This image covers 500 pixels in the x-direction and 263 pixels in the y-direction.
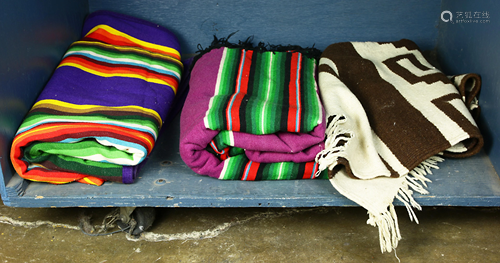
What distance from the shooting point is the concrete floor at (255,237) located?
1.34 metres

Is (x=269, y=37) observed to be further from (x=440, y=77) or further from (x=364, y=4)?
(x=440, y=77)

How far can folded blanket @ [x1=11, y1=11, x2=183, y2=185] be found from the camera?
1.27 m

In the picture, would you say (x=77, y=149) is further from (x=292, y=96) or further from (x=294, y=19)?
(x=294, y=19)

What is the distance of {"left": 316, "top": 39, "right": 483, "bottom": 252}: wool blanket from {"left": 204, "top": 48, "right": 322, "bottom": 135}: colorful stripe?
3.2 inches

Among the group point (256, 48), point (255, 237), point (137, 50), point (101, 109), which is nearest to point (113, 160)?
point (101, 109)

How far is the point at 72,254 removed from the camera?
4.43 ft

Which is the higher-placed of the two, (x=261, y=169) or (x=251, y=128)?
(x=251, y=128)

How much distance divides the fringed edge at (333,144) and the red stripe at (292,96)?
0.40 ft

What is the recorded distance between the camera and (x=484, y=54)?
149 cm

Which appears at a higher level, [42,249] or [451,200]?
[451,200]

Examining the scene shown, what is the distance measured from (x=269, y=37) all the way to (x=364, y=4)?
436 millimetres

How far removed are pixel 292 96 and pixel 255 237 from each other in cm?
48

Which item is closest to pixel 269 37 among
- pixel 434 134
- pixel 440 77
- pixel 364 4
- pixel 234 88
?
pixel 364 4

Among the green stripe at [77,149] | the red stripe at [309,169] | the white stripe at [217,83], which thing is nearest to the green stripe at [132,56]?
the white stripe at [217,83]
